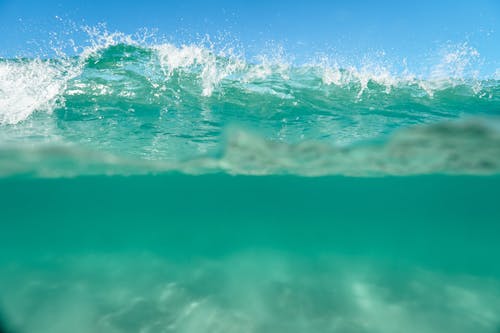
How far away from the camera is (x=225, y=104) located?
12641 millimetres

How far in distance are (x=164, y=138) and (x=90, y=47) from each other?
4.53 metres

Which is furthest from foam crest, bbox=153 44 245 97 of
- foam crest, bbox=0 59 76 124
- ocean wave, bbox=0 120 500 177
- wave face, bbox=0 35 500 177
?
foam crest, bbox=0 59 76 124

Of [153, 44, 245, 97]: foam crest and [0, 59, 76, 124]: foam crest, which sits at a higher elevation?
[153, 44, 245, 97]: foam crest

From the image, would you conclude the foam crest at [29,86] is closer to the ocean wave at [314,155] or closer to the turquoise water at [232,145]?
the turquoise water at [232,145]

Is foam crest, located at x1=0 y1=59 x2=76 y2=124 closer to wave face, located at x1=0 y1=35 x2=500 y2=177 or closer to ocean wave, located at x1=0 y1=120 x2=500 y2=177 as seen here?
wave face, located at x1=0 y1=35 x2=500 y2=177

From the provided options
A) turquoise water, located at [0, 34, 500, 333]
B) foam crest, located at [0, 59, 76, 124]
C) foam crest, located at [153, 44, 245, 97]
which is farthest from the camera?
foam crest, located at [153, 44, 245, 97]

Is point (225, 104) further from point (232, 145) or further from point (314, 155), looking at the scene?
point (314, 155)

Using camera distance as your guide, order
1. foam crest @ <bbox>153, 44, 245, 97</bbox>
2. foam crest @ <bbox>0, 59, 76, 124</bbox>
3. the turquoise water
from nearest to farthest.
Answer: the turquoise water, foam crest @ <bbox>0, 59, 76, 124</bbox>, foam crest @ <bbox>153, 44, 245, 97</bbox>

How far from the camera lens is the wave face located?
1163 centimetres

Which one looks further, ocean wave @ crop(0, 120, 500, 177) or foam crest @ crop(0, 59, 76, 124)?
foam crest @ crop(0, 59, 76, 124)

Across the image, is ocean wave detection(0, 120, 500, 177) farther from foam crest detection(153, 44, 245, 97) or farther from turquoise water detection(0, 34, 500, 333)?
foam crest detection(153, 44, 245, 97)

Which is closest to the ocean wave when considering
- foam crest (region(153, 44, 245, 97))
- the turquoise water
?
the turquoise water

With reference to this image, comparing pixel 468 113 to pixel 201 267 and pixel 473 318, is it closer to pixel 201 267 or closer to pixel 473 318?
pixel 473 318

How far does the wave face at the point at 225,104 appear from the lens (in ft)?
38.2
